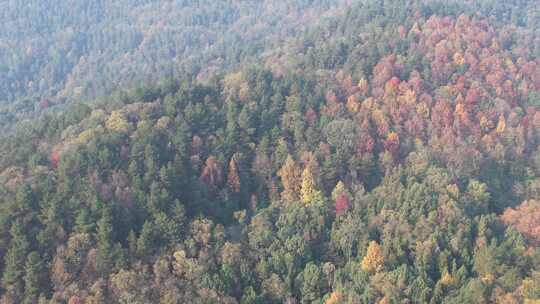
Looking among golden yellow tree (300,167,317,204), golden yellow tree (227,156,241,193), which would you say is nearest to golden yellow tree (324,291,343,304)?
golden yellow tree (300,167,317,204)

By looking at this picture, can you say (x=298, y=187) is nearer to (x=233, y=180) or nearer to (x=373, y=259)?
(x=233, y=180)

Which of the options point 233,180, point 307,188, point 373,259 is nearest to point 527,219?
point 373,259

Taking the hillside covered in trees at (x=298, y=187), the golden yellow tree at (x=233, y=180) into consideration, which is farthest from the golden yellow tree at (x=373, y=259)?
the golden yellow tree at (x=233, y=180)

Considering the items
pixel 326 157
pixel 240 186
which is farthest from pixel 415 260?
pixel 240 186

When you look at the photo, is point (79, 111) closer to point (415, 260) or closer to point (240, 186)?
point (240, 186)

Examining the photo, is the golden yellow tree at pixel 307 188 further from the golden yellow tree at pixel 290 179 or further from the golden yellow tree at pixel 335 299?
the golden yellow tree at pixel 335 299
